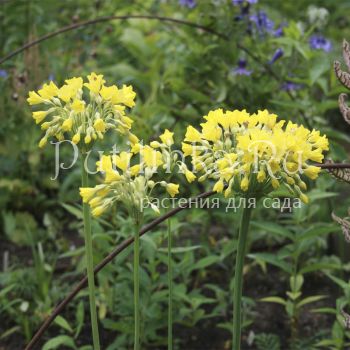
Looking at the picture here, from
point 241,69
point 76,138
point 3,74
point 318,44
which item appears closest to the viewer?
point 76,138

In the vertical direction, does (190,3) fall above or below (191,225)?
above

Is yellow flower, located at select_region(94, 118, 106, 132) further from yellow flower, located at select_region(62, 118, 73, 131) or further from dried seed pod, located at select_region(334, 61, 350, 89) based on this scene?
dried seed pod, located at select_region(334, 61, 350, 89)

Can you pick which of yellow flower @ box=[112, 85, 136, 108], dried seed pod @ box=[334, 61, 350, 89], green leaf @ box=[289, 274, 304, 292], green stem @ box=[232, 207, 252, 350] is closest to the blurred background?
green leaf @ box=[289, 274, 304, 292]

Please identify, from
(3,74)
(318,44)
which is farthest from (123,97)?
(3,74)

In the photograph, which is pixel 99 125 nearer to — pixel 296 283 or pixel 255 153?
pixel 255 153

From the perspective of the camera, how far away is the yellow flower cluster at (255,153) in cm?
145

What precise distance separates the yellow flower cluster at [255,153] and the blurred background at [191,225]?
83 cm

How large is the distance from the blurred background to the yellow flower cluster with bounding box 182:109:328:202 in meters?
0.83

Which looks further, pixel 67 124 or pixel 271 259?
pixel 271 259

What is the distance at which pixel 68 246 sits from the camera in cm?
363

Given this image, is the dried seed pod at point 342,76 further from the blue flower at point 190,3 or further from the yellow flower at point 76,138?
the blue flower at point 190,3

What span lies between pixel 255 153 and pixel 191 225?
2.18 metres

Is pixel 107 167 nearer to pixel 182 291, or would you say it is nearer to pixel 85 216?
pixel 85 216

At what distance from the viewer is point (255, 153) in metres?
1.44
